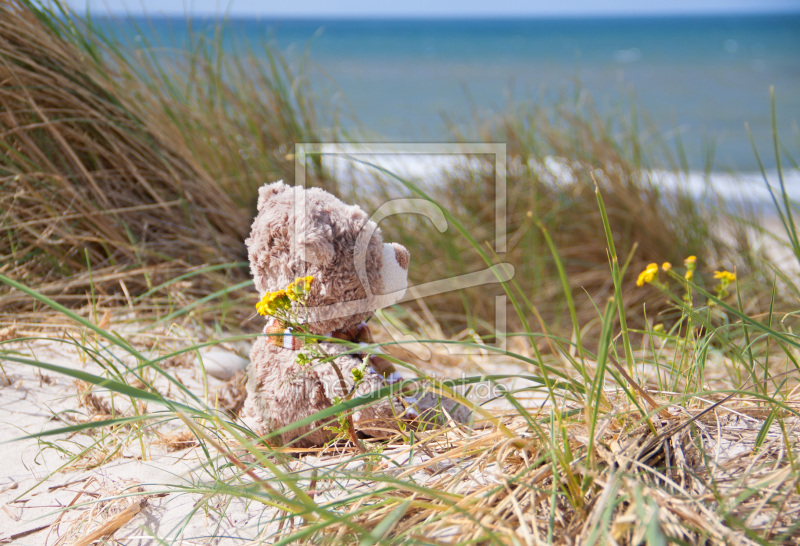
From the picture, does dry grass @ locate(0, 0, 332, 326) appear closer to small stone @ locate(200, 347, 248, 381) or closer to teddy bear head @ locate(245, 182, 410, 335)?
small stone @ locate(200, 347, 248, 381)

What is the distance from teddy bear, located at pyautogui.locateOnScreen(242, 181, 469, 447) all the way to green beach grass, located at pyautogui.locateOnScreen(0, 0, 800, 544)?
0.07 m

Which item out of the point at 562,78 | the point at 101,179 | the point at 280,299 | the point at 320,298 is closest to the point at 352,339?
the point at 320,298

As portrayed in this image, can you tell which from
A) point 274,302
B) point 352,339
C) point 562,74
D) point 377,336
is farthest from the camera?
point 562,74

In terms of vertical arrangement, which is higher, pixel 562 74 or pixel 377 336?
pixel 562 74

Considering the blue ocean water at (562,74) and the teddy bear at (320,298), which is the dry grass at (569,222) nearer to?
the blue ocean water at (562,74)

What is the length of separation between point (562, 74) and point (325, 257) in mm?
9293

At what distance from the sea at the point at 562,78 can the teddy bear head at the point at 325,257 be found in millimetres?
1495

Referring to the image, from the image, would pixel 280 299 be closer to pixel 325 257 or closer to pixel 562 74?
pixel 325 257

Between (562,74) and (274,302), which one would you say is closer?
(274,302)

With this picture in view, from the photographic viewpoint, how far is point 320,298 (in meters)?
1.06

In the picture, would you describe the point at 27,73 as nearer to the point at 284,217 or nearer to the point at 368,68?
the point at 284,217

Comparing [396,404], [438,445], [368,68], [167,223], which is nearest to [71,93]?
[167,223]

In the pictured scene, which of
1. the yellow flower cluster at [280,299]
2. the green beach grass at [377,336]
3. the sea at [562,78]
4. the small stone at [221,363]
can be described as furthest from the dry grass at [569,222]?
the yellow flower cluster at [280,299]

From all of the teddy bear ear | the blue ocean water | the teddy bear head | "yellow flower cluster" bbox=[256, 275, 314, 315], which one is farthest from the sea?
"yellow flower cluster" bbox=[256, 275, 314, 315]
